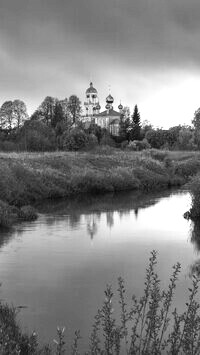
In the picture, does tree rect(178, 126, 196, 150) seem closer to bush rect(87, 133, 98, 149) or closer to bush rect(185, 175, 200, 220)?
bush rect(87, 133, 98, 149)

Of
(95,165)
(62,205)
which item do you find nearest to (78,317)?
(62,205)

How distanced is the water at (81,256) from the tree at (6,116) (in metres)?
64.5

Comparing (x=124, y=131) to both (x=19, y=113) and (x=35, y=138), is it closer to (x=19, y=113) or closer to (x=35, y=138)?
(x=19, y=113)

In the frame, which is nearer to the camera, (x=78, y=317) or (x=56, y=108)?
(x=78, y=317)

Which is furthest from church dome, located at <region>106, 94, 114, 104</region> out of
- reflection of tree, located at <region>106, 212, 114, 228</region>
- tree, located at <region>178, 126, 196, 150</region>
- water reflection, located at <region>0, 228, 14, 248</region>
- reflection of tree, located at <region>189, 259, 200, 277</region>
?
reflection of tree, located at <region>189, 259, 200, 277</region>

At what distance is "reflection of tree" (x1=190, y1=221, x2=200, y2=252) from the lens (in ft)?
52.3

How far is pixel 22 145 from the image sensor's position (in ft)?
187

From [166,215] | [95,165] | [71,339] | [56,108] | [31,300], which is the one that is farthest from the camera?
[56,108]

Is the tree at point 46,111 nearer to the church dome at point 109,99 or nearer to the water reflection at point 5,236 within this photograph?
the church dome at point 109,99

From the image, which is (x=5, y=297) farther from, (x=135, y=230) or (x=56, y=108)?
(x=56, y=108)

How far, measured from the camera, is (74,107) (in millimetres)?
103438

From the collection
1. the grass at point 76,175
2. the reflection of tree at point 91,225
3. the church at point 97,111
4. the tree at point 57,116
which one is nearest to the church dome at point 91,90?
the church at point 97,111

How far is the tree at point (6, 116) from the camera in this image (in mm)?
86312

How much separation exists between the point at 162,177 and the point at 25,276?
29152mm
